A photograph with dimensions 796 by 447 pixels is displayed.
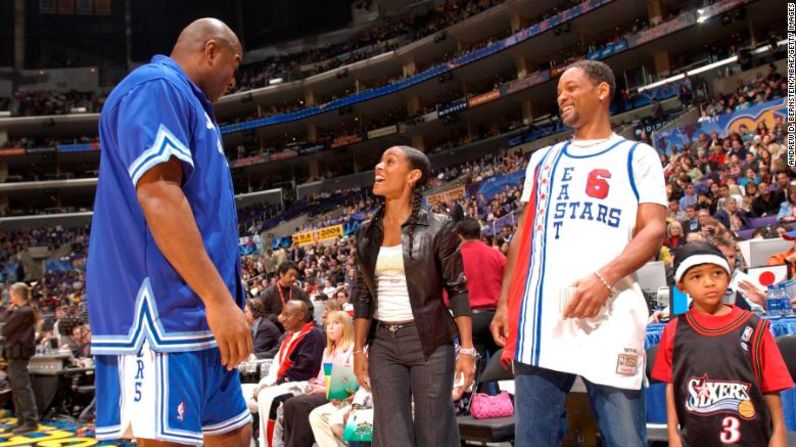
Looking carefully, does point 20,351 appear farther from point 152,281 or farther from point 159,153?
point 159,153

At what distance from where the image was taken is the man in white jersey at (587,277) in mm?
1968

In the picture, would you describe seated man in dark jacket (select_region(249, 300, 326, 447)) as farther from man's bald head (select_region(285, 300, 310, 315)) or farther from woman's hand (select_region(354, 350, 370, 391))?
woman's hand (select_region(354, 350, 370, 391))

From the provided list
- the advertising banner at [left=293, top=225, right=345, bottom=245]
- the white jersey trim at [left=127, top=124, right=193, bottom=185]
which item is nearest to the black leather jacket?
the white jersey trim at [left=127, top=124, right=193, bottom=185]

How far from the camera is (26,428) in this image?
744 centimetres

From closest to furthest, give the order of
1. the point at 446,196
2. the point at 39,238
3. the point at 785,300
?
the point at 785,300 → the point at 446,196 → the point at 39,238

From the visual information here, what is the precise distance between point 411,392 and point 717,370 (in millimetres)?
1199

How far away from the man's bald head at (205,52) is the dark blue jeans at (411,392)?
4.51 ft

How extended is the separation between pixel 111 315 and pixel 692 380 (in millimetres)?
2025

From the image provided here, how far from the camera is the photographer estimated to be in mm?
7543

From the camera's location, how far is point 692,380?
2.50m

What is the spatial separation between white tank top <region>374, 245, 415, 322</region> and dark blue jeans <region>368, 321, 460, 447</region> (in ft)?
0.26

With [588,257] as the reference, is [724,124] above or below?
above

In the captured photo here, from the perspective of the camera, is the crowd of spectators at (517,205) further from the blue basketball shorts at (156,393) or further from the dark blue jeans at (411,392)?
the blue basketball shorts at (156,393)

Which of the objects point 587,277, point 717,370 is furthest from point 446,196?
point 587,277
